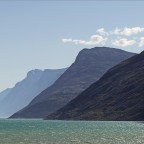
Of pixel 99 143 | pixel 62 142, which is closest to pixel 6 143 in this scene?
pixel 62 142

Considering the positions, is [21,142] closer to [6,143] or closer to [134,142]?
[6,143]

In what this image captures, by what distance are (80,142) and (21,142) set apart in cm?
1404

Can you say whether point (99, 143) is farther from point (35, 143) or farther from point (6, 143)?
point (6, 143)

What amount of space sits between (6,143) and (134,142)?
30.2 metres

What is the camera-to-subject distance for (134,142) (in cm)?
9706

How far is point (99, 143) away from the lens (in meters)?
93.9

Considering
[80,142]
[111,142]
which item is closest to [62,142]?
[80,142]

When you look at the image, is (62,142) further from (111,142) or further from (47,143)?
(111,142)

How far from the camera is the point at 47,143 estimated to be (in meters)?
93.4

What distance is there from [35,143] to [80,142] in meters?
10.7

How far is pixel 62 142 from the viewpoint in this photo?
316 ft

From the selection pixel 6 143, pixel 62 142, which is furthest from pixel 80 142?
pixel 6 143

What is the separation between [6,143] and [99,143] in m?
21.6

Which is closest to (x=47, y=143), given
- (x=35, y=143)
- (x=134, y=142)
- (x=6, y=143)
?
(x=35, y=143)
